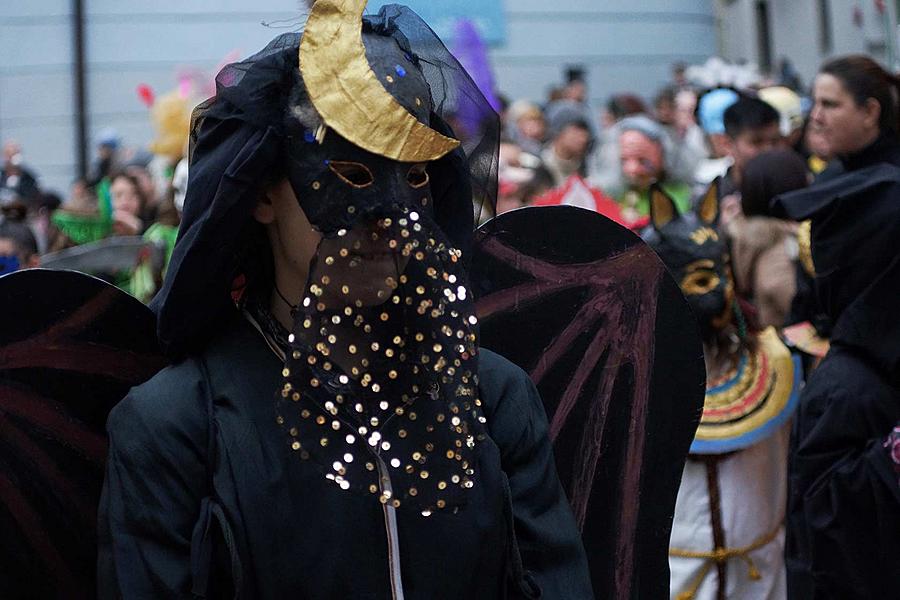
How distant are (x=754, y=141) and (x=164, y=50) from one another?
32.0 ft

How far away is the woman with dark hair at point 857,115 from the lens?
5.02 metres

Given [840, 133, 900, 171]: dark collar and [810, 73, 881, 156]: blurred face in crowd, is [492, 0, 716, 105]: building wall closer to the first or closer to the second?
[810, 73, 881, 156]: blurred face in crowd

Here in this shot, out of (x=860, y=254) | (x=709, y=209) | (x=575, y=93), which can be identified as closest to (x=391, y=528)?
(x=860, y=254)

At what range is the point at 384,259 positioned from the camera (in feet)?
7.97

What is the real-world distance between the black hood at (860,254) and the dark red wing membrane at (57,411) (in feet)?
7.82

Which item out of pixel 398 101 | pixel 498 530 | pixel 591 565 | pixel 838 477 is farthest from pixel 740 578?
pixel 398 101

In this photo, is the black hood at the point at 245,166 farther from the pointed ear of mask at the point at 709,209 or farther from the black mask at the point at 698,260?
the pointed ear of mask at the point at 709,209

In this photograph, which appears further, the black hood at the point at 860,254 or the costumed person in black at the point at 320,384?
the black hood at the point at 860,254

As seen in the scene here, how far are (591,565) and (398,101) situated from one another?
3.77 ft

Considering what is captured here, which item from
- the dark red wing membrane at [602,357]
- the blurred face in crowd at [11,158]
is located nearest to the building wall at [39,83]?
the blurred face in crowd at [11,158]

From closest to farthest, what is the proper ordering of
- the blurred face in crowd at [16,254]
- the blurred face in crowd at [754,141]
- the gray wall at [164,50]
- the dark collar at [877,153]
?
the dark collar at [877,153], the blurred face in crowd at [16,254], the blurred face in crowd at [754,141], the gray wall at [164,50]

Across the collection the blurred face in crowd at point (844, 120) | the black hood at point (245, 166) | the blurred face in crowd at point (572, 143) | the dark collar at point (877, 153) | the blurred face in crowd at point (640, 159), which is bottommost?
the blurred face in crowd at point (572, 143)

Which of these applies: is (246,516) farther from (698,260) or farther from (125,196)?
(125,196)

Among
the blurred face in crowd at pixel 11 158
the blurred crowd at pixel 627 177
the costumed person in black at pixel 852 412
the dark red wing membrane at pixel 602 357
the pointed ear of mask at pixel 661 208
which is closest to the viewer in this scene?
the dark red wing membrane at pixel 602 357
